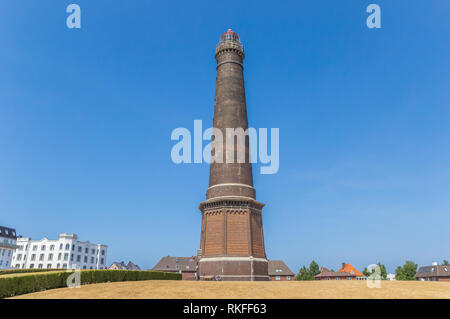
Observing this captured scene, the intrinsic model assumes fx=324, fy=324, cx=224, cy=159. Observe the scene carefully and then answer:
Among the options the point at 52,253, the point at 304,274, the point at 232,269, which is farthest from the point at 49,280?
the point at 304,274

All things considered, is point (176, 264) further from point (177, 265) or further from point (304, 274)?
point (304, 274)

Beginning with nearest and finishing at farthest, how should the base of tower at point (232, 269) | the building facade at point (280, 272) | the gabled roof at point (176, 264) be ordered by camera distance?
the base of tower at point (232, 269)
the building facade at point (280, 272)
the gabled roof at point (176, 264)

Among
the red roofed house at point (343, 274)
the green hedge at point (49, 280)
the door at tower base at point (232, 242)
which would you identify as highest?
the door at tower base at point (232, 242)

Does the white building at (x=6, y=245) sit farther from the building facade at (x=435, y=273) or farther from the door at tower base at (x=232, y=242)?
the building facade at (x=435, y=273)

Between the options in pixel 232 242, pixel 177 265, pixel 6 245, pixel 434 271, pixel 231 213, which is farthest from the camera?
pixel 177 265

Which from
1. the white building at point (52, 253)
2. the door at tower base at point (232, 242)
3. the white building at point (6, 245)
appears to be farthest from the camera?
the white building at point (52, 253)

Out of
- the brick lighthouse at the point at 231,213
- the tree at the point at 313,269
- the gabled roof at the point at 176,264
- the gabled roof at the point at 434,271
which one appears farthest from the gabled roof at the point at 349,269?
the brick lighthouse at the point at 231,213

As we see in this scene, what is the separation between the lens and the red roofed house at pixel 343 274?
310 ft

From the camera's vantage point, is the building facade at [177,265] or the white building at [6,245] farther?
the building facade at [177,265]

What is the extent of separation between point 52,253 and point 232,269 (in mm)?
71276

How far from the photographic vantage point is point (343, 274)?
314ft

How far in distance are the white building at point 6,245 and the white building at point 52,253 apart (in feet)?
19.5
